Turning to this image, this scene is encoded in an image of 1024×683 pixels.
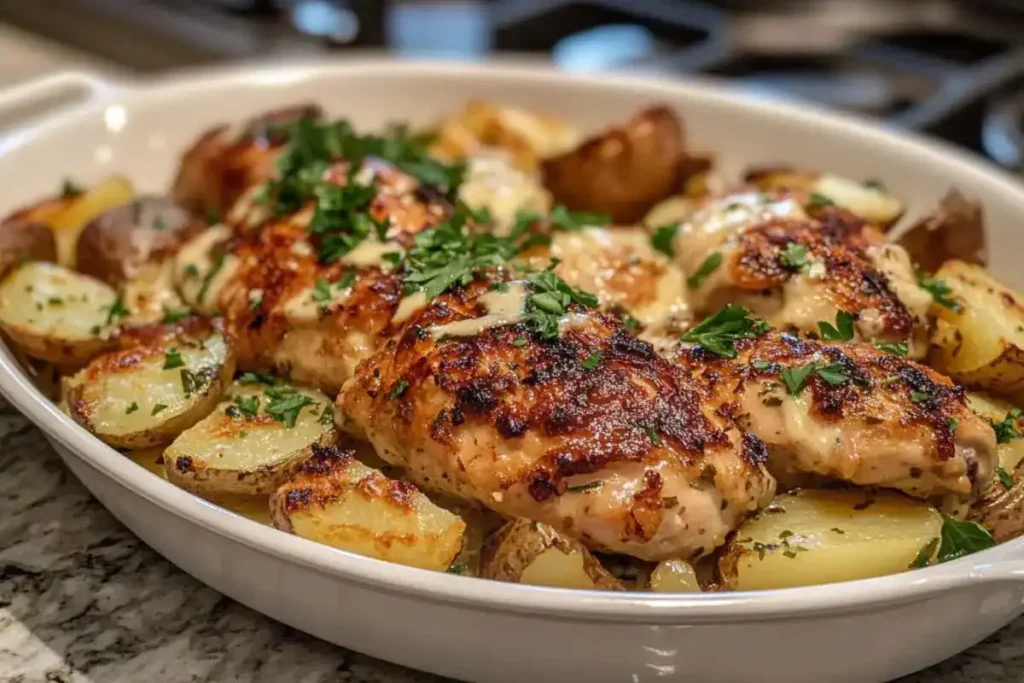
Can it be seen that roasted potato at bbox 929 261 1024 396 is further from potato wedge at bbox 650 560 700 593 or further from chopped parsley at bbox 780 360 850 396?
potato wedge at bbox 650 560 700 593

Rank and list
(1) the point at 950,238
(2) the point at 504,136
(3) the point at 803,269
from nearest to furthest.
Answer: (3) the point at 803,269 → (1) the point at 950,238 → (2) the point at 504,136

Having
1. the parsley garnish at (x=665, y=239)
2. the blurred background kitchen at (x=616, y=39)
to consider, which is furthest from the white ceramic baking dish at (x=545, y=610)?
the blurred background kitchen at (x=616, y=39)

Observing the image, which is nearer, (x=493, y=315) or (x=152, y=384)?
(x=493, y=315)

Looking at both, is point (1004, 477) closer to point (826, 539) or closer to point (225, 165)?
point (826, 539)

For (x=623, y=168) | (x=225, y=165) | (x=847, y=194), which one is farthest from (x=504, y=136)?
(x=847, y=194)

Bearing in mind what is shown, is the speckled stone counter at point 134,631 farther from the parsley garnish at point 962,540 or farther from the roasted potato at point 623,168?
the roasted potato at point 623,168

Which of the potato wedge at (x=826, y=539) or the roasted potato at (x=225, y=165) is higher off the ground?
the roasted potato at (x=225, y=165)
